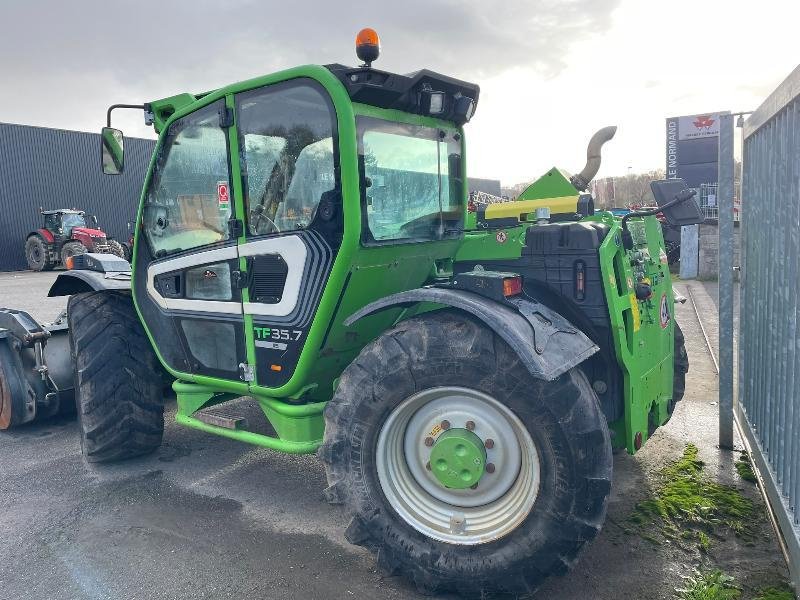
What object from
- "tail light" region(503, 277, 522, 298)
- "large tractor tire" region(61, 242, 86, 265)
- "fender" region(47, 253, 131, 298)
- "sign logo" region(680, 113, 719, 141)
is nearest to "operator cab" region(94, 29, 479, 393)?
"tail light" region(503, 277, 522, 298)

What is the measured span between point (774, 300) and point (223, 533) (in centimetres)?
325

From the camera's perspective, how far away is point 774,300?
3305mm

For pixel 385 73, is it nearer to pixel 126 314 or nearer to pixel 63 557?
pixel 126 314

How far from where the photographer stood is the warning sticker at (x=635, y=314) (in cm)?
332

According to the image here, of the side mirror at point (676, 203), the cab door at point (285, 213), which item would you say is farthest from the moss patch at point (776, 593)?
the cab door at point (285, 213)

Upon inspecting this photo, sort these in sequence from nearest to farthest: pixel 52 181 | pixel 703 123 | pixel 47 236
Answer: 1. pixel 703 123
2. pixel 47 236
3. pixel 52 181

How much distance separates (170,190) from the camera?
3.90 metres

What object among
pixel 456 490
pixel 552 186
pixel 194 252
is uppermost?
pixel 552 186

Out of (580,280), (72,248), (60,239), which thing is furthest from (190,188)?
(60,239)

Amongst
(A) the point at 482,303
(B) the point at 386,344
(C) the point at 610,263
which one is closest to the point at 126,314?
(B) the point at 386,344

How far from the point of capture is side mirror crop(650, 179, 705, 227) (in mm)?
3538

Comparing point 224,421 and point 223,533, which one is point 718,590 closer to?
point 223,533

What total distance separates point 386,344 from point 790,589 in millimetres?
2100

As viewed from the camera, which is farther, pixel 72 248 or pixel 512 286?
pixel 72 248
